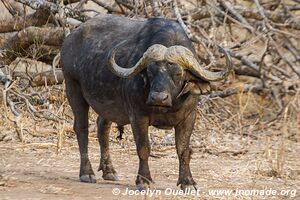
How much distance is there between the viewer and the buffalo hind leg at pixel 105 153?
8.22 m

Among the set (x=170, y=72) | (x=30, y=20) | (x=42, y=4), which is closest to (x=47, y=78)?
(x=30, y=20)

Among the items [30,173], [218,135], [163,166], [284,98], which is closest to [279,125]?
[284,98]

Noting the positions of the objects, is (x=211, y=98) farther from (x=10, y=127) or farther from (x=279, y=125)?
(x=10, y=127)

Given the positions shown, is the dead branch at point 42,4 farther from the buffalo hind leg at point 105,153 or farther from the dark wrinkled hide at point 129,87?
the buffalo hind leg at point 105,153

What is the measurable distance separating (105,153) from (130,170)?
29.5 inches

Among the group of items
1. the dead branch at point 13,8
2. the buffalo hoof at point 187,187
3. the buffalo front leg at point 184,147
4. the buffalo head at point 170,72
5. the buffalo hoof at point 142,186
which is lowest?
the buffalo hoof at point 187,187

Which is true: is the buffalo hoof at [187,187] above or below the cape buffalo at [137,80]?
below

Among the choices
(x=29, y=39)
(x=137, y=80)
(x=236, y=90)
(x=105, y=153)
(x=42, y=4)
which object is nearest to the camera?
(x=137, y=80)

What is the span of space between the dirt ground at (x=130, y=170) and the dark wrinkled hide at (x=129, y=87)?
396 millimetres

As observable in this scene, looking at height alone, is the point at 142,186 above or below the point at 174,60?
below

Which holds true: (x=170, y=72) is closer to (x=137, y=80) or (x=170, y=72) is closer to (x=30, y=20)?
(x=137, y=80)

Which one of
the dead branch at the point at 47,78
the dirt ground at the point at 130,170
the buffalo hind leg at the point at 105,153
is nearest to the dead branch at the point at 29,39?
the dead branch at the point at 47,78

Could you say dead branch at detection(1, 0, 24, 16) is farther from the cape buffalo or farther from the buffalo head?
the buffalo head

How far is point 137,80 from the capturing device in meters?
7.25
